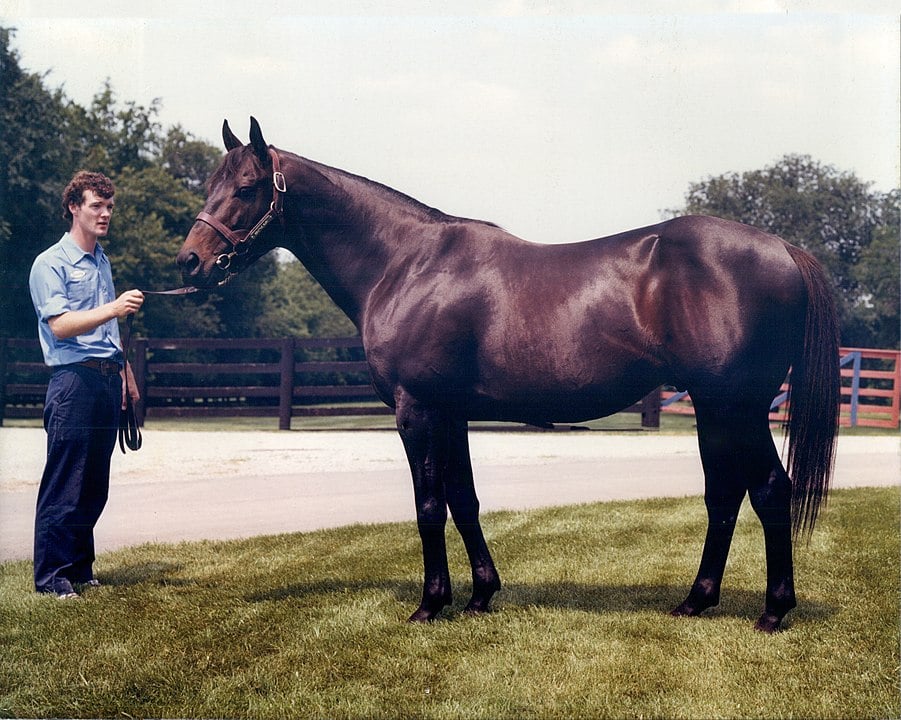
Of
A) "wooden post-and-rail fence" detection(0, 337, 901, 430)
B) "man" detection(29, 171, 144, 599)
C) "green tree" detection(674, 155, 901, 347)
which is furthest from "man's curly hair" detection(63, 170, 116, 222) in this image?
"green tree" detection(674, 155, 901, 347)

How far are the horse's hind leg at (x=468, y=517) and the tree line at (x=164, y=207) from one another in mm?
1751

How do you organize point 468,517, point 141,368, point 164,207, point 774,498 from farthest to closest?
point 141,368
point 164,207
point 468,517
point 774,498

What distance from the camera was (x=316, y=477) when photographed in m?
10.5

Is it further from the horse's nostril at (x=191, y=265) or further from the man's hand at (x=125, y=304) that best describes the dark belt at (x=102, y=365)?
the horse's nostril at (x=191, y=265)

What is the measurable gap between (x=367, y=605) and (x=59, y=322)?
2.44m

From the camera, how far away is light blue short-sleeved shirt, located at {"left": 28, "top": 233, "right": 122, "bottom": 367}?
5410 mm

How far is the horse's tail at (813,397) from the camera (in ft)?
15.7

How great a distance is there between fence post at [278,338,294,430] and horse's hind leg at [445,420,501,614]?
9211 millimetres

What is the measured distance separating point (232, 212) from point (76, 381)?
58.9 inches

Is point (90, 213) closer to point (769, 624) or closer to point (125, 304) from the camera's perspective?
point (125, 304)

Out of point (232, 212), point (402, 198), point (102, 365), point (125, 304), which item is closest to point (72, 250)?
point (125, 304)

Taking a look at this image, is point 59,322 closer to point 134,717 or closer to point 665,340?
point 134,717

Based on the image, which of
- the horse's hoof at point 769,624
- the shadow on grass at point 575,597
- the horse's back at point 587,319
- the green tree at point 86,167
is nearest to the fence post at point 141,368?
the green tree at point 86,167

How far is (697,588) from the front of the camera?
17.0ft
